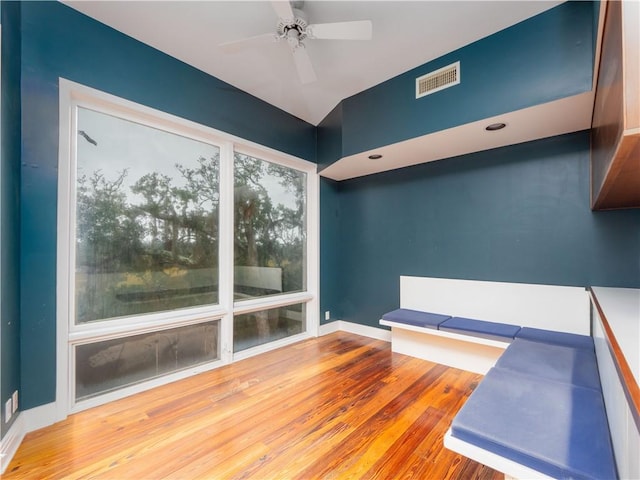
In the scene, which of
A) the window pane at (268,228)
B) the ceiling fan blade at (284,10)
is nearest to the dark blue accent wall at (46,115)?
the window pane at (268,228)

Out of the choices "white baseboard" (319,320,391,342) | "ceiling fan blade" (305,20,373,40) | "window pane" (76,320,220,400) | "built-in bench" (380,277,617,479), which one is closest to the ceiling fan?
"ceiling fan blade" (305,20,373,40)

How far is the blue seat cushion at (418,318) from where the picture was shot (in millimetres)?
3004

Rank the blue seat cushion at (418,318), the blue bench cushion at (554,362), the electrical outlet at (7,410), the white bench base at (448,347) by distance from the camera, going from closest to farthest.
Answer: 1. the blue bench cushion at (554,362)
2. the electrical outlet at (7,410)
3. the white bench base at (448,347)
4. the blue seat cushion at (418,318)

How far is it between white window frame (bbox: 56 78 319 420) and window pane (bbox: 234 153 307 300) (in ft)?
0.42

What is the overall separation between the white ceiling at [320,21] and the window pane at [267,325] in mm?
2689

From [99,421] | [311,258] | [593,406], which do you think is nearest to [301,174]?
[311,258]

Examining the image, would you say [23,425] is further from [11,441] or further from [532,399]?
[532,399]

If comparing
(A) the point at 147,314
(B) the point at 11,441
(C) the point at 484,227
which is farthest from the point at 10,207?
(C) the point at 484,227

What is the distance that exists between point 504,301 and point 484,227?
805mm

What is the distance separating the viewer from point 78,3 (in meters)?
2.13

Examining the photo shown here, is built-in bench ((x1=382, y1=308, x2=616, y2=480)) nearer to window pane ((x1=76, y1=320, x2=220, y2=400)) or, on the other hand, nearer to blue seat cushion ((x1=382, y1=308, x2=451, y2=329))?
blue seat cushion ((x1=382, y1=308, x2=451, y2=329))

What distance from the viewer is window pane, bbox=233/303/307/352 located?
329cm

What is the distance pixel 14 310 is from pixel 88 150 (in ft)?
4.19

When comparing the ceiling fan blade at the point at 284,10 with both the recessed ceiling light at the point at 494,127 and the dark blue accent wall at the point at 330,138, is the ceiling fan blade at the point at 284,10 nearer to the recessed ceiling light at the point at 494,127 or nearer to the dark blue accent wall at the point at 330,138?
the dark blue accent wall at the point at 330,138
